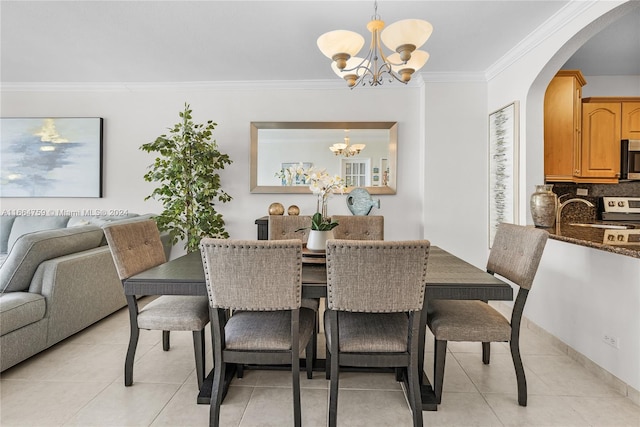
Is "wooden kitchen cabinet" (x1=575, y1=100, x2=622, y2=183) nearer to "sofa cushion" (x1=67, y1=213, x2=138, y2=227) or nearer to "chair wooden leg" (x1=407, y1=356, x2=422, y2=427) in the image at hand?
"chair wooden leg" (x1=407, y1=356, x2=422, y2=427)

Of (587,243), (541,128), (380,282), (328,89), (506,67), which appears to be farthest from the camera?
(328,89)

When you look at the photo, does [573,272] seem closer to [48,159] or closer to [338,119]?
[338,119]

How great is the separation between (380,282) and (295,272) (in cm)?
38

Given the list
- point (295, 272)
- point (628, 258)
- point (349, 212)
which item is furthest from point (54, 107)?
point (628, 258)

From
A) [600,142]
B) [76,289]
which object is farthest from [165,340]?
[600,142]

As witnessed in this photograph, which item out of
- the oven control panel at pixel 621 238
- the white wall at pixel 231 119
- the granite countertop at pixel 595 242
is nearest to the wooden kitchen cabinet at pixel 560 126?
the granite countertop at pixel 595 242

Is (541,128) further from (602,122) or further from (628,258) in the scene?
(628,258)

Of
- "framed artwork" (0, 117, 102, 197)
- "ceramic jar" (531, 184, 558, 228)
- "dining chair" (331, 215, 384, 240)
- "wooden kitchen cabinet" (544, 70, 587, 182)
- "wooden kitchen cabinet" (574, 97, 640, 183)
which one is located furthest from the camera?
"framed artwork" (0, 117, 102, 197)

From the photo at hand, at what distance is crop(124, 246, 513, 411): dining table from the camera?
1.58 m

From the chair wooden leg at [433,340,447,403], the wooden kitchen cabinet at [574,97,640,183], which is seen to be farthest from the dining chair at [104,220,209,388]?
the wooden kitchen cabinet at [574,97,640,183]

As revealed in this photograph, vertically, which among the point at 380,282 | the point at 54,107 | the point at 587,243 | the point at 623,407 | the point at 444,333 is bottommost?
the point at 623,407

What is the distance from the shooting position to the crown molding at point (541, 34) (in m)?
2.33

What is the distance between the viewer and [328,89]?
3904mm

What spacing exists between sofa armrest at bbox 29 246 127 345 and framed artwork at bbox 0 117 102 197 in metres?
1.67
